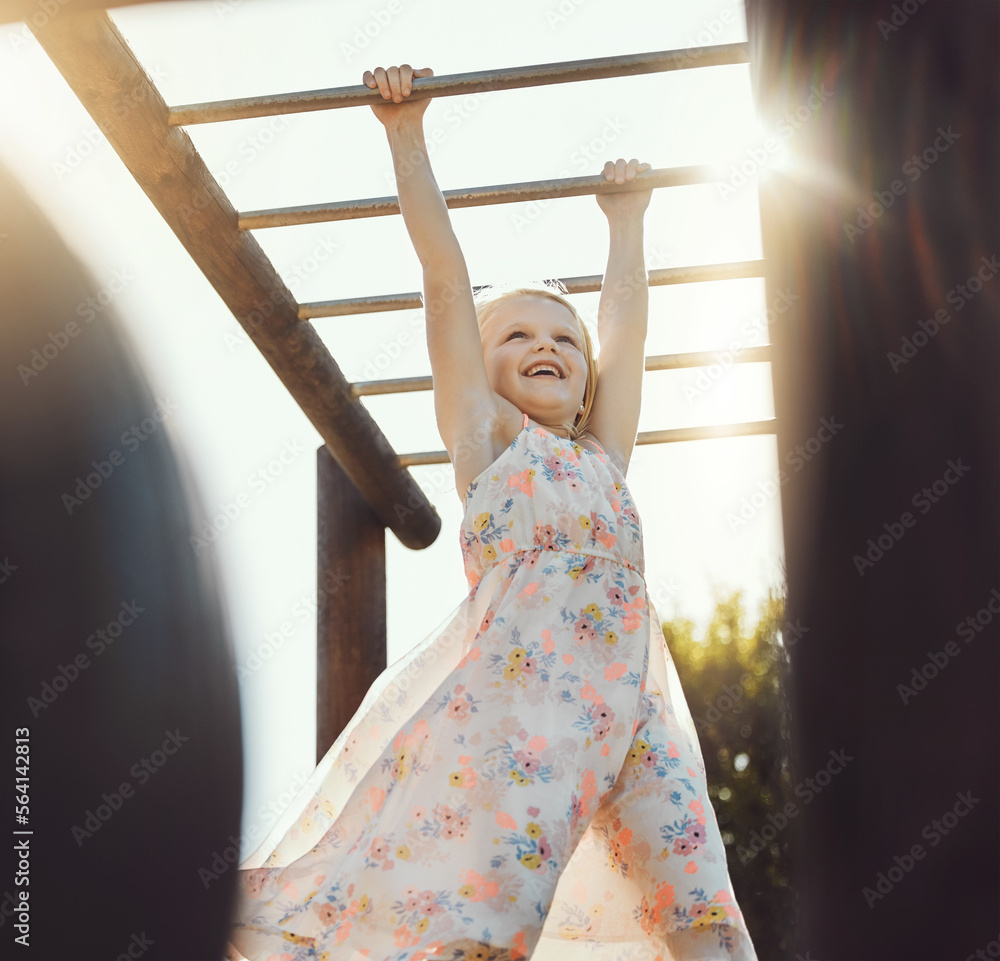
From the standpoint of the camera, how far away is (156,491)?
3.28 feet

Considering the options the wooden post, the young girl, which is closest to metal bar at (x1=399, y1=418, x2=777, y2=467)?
the wooden post

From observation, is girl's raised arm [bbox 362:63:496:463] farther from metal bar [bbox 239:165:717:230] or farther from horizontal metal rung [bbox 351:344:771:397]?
horizontal metal rung [bbox 351:344:771:397]

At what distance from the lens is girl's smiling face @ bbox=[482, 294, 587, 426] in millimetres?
2127

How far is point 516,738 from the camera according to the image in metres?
1.58

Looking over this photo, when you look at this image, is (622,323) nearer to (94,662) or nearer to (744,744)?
(94,662)

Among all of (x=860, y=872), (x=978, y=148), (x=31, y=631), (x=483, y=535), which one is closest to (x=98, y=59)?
(x=483, y=535)

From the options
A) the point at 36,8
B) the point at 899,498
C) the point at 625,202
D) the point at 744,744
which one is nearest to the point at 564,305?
the point at 625,202

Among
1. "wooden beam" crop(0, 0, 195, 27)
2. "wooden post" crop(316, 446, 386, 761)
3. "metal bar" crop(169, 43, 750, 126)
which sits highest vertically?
"metal bar" crop(169, 43, 750, 126)

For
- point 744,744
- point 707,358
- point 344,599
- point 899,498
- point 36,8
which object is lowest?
point 899,498

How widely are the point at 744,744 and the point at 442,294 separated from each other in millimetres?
8891

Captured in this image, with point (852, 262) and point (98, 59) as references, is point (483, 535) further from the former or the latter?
point (852, 262)

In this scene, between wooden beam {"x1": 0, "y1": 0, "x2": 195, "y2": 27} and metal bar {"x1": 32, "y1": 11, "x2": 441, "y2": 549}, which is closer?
wooden beam {"x1": 0, "y1": 0, "x2": 195, "y2": 27}

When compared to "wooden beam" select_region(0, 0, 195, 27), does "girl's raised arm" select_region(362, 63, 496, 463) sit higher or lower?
higher

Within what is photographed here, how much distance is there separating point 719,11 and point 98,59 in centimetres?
110
